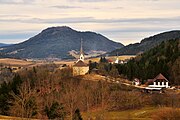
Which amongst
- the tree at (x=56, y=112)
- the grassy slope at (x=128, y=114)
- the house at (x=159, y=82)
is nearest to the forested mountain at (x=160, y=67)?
the house at (x=159, y=82)

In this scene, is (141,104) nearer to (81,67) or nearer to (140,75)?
(140,75)

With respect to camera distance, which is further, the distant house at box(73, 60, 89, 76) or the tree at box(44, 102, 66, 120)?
the distant house at box(73, 60, 89, 76)

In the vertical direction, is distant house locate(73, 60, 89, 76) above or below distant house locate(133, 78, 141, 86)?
above

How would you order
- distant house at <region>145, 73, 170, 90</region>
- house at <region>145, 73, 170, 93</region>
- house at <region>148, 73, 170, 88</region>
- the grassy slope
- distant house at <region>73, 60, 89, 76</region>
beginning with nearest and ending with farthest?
the grassy slope → house at <region>145, 73, 170, 93</region> → distant house at <region>145, 73, 170, 90</region> → house at <region>148, 73, 170, 88</region> → distant house at <region>73, 60, 89, 76</region>

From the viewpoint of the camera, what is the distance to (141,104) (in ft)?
280

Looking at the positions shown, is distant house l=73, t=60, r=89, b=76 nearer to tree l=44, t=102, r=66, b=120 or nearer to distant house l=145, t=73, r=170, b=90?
distant house l=145, t=73, r=170, b=90

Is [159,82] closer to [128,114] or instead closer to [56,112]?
[128,114]

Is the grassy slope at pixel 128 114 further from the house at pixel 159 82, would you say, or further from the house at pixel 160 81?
the house at pixel 160 81

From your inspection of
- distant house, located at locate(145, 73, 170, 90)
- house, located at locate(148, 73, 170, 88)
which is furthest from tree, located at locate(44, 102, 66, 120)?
house, located at locate(148, 73, 170, 88)

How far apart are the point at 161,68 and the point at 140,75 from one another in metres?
6.09

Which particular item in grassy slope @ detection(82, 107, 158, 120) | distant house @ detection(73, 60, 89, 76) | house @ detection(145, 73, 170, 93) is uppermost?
distant house @ detection(73, 60, 89, 76)

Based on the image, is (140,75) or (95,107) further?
(140,75)

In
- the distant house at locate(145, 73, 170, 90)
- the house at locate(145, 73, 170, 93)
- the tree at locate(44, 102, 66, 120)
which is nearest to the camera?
the tree at locate(44, 102, 66, 120)

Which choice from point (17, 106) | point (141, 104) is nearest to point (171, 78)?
point (141, 104)
